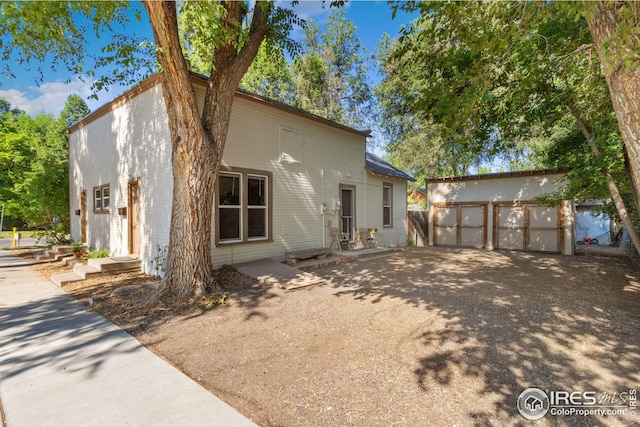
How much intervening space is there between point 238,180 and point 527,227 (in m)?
12.1

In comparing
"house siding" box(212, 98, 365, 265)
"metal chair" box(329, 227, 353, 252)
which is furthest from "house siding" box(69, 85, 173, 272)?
"metal chair" box(329, 227, 353, 252)

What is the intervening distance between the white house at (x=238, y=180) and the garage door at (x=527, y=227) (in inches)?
235

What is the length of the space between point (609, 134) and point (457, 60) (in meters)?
3.06

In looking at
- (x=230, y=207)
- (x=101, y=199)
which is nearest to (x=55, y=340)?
(x=230, y=207)

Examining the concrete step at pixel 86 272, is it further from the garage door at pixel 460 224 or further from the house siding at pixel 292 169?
the garage door at pixel 460 224

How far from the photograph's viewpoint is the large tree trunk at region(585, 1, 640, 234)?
263cm

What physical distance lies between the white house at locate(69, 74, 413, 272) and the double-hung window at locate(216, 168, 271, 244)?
26 millimetres

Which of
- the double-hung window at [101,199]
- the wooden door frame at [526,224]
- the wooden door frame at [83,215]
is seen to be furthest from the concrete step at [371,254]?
the wooden door frame at [83,215]

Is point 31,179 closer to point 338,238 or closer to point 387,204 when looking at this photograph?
point 338,238

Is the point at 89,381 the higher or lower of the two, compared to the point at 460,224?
lower

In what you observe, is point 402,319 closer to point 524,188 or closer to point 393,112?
point 524,188

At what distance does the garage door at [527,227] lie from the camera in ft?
40.5

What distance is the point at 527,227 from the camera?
1288 cm

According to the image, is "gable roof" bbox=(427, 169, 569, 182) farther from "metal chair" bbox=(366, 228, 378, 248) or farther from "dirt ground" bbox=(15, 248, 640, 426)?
"dirt ground" bbox=(15, 248, 640, 426)
